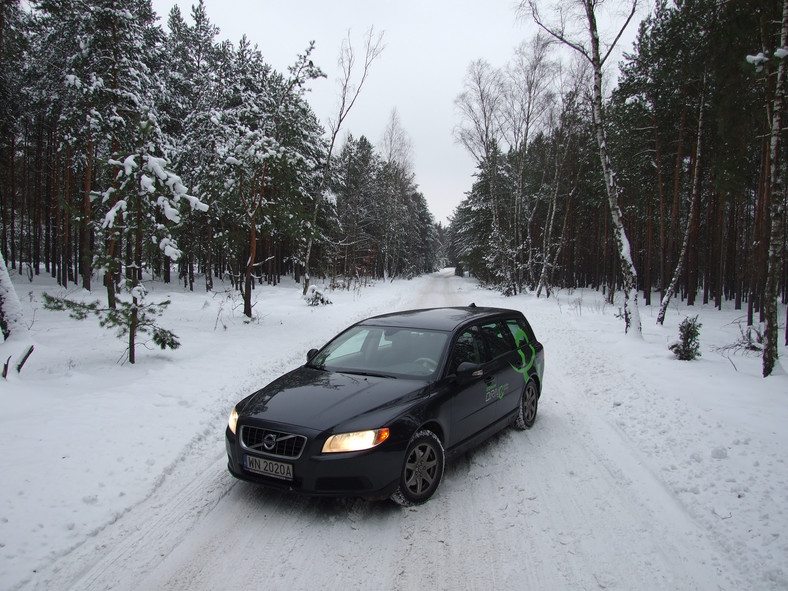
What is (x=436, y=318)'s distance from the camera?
5.63 metres

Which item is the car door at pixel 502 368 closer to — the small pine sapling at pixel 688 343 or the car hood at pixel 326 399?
the car hood at pixel 326 399

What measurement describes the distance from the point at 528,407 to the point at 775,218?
551 cm

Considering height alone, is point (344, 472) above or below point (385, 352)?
below

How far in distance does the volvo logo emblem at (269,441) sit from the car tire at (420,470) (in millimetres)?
1101

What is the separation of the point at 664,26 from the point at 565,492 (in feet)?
64.6

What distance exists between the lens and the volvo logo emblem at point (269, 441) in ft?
12.5

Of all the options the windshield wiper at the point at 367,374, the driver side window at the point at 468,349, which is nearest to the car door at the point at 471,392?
the driver side window at the point at 468,349

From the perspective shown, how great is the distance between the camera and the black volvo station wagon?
12.0 feet

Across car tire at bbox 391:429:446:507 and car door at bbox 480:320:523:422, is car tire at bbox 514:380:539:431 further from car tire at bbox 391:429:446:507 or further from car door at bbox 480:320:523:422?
car tire at bbox 391:429:446:507

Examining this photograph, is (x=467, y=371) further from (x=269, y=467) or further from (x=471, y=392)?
(x=269, y=467)

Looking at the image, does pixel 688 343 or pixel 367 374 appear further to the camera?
pixel 688 343

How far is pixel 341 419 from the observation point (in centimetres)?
378

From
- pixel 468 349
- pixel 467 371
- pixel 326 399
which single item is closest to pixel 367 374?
pixel 326 399

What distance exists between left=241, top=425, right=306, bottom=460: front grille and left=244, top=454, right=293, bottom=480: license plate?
0.06 meters
